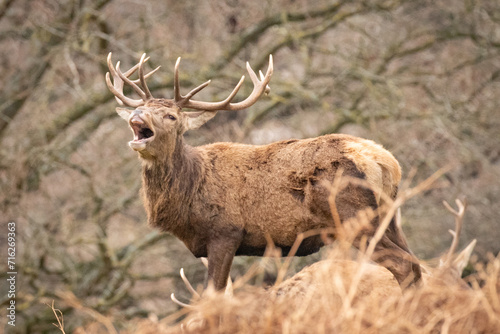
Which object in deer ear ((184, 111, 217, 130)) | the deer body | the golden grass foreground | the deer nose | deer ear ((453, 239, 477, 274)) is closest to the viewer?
the golden grass foreground

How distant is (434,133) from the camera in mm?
12133

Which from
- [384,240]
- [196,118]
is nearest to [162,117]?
[196,118]

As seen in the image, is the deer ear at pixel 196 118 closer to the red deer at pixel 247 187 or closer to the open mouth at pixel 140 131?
the red deer at pixel 247 187

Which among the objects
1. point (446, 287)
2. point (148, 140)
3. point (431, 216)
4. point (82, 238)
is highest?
point (148, 140)

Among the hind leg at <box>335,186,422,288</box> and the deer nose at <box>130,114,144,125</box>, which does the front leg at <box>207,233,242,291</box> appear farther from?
the deer nose at <box>130,114,144,125</box>

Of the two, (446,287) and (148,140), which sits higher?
(148,140)

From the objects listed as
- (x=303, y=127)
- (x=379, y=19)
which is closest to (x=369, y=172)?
(x=303, y=127)

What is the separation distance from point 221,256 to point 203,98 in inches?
235

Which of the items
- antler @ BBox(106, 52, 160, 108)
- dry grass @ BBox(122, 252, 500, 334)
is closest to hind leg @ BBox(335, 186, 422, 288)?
dry grass @ BBox(122, 252, 500, 334)

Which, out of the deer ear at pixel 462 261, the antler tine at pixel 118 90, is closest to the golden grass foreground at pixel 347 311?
the antler tine at pixel 118 90

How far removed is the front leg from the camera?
558 centimetres

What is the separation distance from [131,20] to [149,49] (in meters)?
1.23

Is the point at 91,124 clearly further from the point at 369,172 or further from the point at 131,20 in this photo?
the point at 369,172

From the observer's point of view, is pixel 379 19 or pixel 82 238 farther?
pixel 379 19
